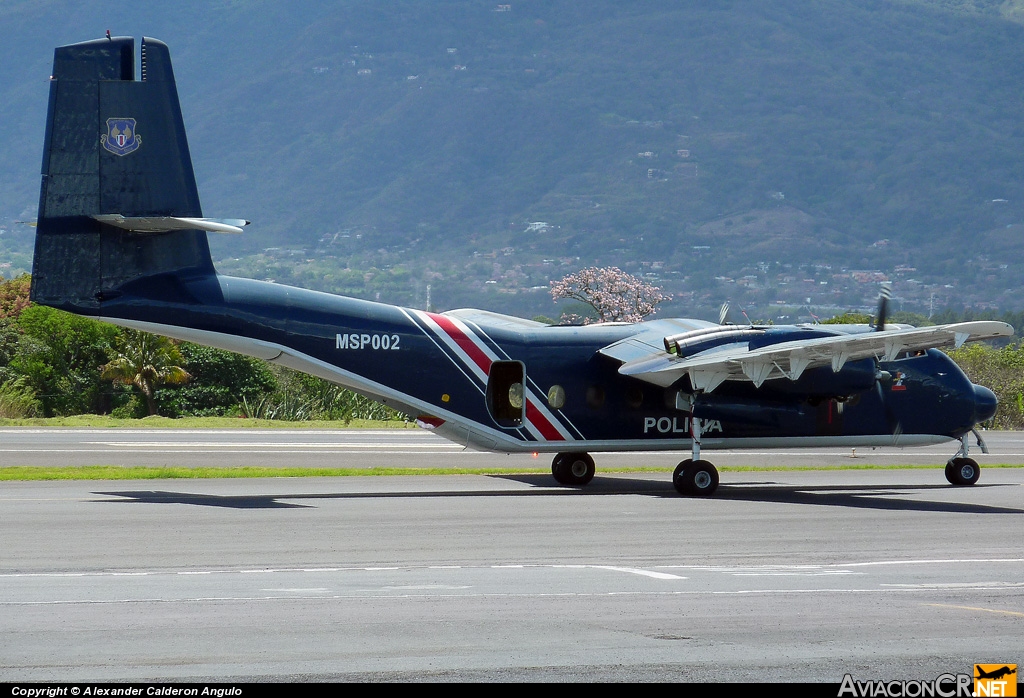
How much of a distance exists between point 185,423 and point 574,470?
1849 cm

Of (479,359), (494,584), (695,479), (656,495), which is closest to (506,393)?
(479,359)

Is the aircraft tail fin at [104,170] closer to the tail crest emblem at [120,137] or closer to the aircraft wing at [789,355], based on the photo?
the tail crest emblem at [120,137]

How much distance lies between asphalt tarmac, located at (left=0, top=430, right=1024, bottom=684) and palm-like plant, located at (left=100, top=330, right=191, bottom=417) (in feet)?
64.6

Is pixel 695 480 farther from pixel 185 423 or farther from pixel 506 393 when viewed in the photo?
pixel 185 423

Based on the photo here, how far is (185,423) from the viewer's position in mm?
36594

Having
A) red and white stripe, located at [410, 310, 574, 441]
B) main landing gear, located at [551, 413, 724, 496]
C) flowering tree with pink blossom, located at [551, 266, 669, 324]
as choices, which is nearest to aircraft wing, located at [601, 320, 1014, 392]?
main landing gear, located at [551, 413, 724, 496]

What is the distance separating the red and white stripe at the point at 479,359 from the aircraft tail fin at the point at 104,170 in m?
5.04

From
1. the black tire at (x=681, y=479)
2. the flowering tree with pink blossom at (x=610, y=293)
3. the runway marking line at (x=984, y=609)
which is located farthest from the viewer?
the flowering tree with pink blossom at (x=610, y=293)

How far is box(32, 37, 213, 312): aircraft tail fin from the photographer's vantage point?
719 inches

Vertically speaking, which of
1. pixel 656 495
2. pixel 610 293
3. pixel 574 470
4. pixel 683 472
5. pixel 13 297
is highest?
pixel 610 293

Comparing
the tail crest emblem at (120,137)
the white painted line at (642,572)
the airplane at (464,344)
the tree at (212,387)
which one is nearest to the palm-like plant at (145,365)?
the tree at (212,387)

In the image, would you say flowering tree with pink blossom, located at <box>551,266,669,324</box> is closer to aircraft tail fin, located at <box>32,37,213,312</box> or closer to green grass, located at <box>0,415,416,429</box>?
green grass, located at <box>0,415,416,429</box>

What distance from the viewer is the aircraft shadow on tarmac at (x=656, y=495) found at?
1823cm

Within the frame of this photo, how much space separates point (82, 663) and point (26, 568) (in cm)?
448
